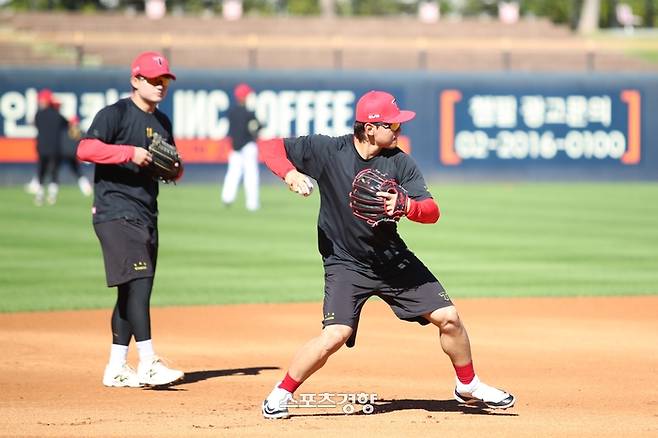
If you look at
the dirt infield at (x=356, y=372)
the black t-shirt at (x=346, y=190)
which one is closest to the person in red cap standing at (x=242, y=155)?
the dirt infield at (x=356, y=372)

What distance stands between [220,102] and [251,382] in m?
23.8

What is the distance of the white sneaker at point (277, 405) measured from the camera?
6.94 m

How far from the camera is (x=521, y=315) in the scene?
38.7 ft

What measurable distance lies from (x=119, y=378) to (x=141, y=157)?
1.52 metres

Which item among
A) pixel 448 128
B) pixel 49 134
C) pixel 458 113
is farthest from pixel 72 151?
pixel 458 113

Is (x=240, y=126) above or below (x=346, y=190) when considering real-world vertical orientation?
above

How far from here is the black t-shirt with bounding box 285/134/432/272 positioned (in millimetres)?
6906

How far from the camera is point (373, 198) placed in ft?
21.5

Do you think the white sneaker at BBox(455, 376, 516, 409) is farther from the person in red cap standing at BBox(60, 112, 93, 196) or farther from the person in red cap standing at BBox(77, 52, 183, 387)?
the person in red cap standing at BBox(60, 112, 93, 196)

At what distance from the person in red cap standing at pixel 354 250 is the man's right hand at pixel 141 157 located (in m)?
0.95

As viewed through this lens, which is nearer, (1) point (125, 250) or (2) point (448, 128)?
(1) point (125, 250)

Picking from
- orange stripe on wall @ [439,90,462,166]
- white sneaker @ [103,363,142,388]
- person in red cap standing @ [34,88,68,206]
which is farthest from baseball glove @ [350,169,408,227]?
orange stripe on wall @ [439,90,462,166]

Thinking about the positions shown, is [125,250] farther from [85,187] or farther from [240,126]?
[85,187]

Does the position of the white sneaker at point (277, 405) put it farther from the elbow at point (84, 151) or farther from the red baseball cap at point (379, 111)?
the elbow at point (84, 151)
